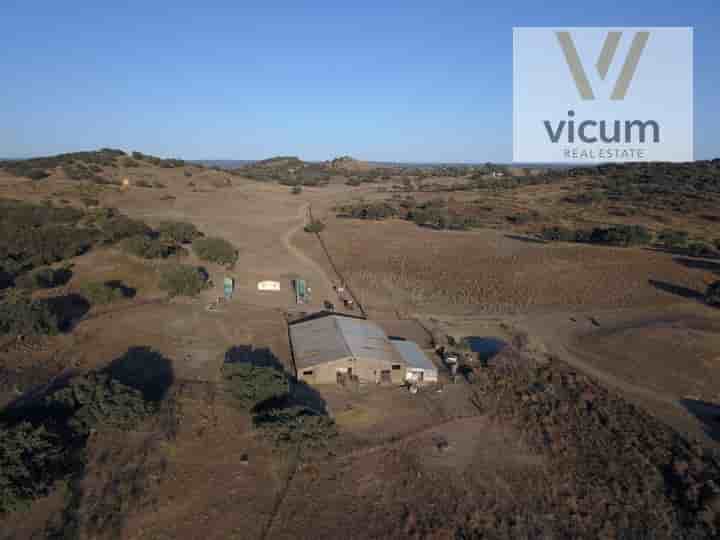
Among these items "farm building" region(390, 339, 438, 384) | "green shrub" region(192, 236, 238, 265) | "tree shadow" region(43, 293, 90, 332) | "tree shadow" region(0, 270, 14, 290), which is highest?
"green shrub" region(192, 236, 238, 265)

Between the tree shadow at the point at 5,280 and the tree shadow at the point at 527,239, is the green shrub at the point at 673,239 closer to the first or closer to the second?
the tree shadow at the point at 527,239

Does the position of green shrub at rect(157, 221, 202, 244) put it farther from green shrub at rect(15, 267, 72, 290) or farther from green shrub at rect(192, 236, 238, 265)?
green shrub at rect(15, 267, 72, 290)

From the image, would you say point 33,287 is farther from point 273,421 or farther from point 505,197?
point 505,197

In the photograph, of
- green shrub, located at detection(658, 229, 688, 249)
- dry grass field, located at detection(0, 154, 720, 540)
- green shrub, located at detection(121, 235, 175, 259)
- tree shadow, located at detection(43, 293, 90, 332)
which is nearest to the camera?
dry grass field, located at detection(0, 154, 720, 540)

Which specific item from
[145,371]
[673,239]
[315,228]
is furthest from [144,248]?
[673,239]

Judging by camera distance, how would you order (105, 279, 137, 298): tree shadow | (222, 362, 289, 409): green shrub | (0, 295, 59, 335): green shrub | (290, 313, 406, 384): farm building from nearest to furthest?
(222, 362, 289, 409): green shrub < (290, 313, 406, 384): farm building < (0, 295, 59, 335): green shrub < (105, 279, 137, 298): tree shadow

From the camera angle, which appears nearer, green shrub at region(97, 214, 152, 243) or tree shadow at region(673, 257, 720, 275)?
tree shadow at region(673, 257, 720, 275)

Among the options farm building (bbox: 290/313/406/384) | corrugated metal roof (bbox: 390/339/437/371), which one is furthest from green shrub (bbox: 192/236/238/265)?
corrugated metal roof (bbox: 390/339/437/371)

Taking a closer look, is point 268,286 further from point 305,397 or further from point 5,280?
point 5,280
